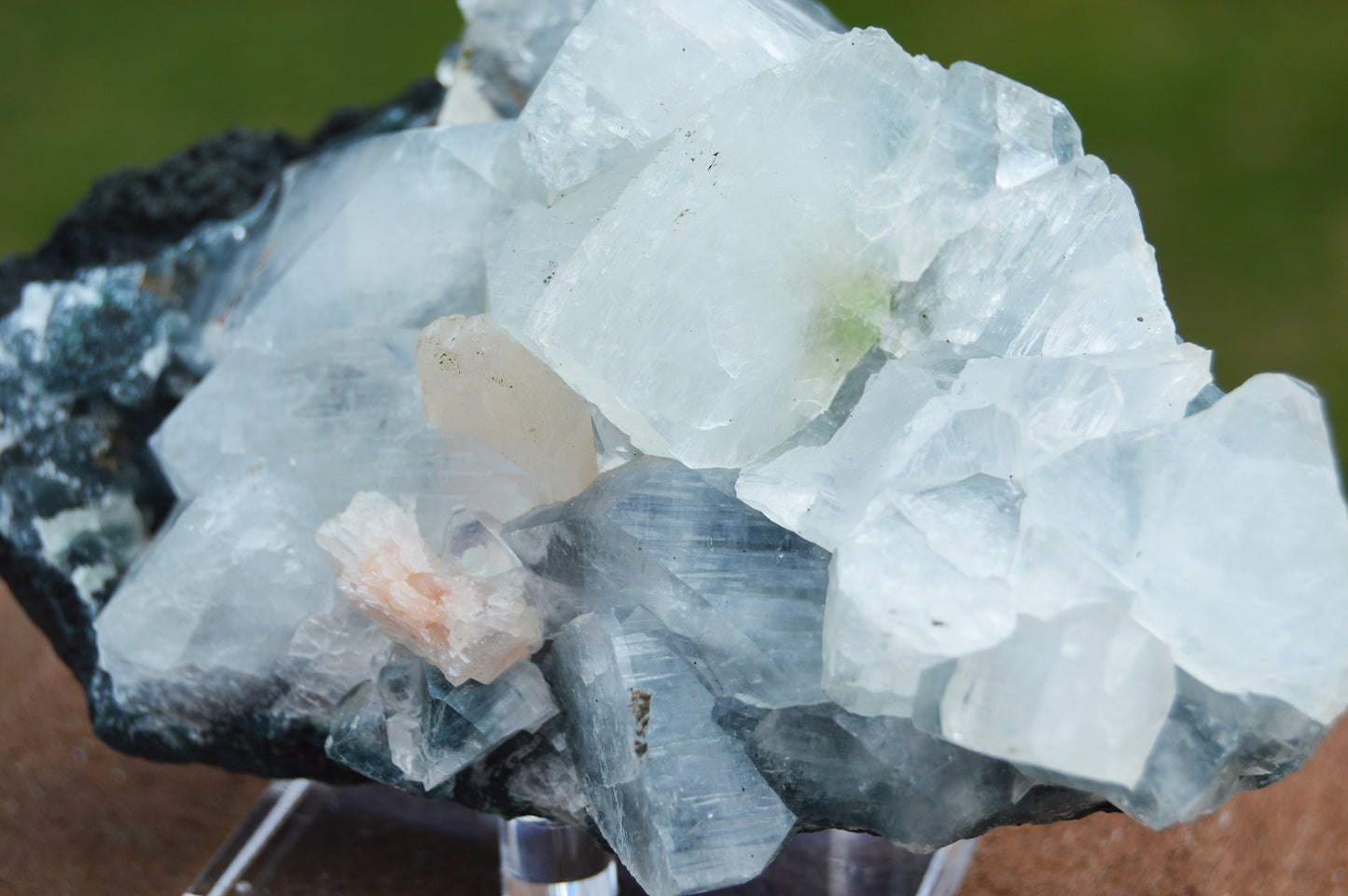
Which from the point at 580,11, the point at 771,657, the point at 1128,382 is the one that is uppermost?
the point at 580,11

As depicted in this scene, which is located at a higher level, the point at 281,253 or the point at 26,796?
the point at 281,253

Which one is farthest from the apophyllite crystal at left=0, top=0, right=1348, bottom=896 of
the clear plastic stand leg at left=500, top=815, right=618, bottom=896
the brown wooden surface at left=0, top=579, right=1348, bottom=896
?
the brown wooden surface at left=0, top=579, right=1348, bottom=896

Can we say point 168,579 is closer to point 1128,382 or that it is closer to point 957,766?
point 957,766

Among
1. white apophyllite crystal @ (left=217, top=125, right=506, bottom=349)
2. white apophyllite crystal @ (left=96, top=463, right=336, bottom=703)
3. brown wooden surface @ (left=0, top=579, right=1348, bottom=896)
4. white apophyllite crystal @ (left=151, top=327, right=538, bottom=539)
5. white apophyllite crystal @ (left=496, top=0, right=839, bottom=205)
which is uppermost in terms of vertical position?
white apophyllite crystal @ (left=496, top=0, right=839, bottom=205)

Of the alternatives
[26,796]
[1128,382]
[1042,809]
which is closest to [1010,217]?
[1128,382]

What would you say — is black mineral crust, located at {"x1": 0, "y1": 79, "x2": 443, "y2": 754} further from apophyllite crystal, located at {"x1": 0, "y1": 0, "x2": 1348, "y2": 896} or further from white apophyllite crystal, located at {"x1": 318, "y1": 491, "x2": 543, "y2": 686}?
white apophyllite crystal, located at {"x1": 318, "y1": 491, "x2": 543, "y2": 686}

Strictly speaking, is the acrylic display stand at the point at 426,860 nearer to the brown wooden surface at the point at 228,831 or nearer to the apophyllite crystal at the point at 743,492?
the brown wooden surface at the point at 228,831

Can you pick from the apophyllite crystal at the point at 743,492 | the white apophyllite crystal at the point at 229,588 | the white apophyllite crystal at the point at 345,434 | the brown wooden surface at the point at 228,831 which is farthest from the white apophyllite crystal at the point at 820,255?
the brown wooden surface at the point at 228,831
